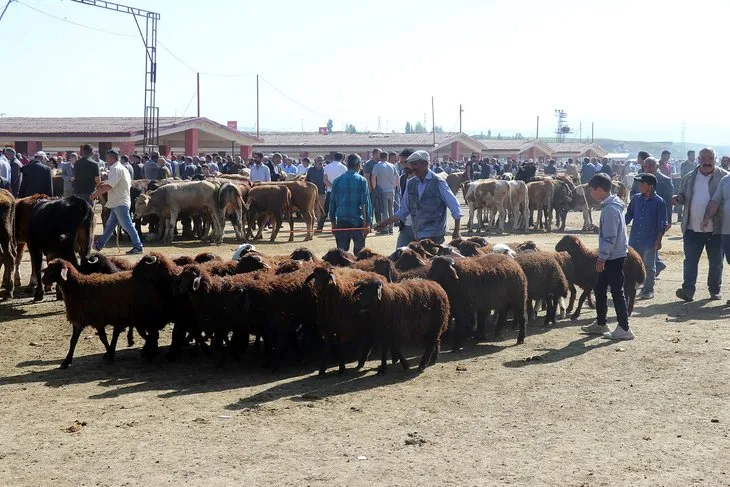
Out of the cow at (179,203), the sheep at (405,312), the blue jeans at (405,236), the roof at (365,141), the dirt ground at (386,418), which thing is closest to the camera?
the dirt ground at (386,418)

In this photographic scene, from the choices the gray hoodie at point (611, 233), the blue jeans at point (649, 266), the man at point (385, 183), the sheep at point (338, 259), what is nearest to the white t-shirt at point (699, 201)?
the blue jeans at point (649, 266)

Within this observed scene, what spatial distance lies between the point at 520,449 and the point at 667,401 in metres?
2.03

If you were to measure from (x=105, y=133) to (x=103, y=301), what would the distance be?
3362 centimetres

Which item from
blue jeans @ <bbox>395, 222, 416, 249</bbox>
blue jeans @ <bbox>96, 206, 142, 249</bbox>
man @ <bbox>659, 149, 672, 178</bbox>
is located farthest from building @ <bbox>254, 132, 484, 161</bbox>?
blue jeans @ <bbox>395, 222, 416, 249</bbox>

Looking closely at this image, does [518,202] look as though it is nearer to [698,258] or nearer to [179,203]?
[179,203]

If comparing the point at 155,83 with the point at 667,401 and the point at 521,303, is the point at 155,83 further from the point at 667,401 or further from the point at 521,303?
the point at 667,401

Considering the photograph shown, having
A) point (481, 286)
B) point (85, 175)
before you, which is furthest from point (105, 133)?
point (481, 286)

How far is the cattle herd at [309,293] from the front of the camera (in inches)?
362

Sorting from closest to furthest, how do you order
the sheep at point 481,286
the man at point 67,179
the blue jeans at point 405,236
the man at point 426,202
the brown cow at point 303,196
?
the sheep at point 481,286
the man at point 426,202
the blue jeans at point 405,236
the brown cow at point 303,196
the man at point 67,179

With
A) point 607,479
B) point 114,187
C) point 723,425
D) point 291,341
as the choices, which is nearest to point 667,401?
point 723,425

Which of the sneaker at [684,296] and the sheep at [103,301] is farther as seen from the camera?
the sneaker at [684,296]

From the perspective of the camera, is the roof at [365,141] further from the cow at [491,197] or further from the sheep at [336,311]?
the sheep at [336,311]

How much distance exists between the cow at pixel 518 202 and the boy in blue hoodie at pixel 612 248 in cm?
1554

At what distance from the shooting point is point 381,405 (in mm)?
7918
